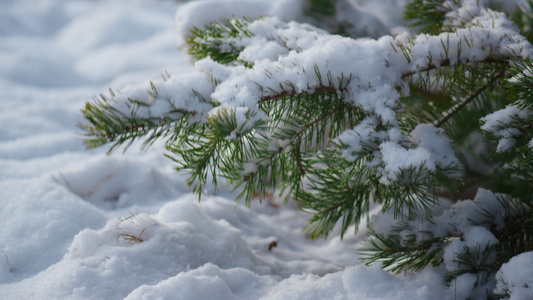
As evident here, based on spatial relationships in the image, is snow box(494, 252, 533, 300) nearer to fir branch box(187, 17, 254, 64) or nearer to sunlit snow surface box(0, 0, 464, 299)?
sunlit snow surface box(0, 0, 464, 299)

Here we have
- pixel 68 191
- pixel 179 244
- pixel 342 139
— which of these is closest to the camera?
pixel 342 139

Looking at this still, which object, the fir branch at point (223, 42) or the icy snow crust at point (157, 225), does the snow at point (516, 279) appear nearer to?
the icy snow crust at point (157, 225)

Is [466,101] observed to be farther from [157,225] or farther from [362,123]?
[157,225]

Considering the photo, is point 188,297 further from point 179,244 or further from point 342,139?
point 342,139

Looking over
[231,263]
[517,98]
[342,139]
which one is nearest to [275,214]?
[231,263]

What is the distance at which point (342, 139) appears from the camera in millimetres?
1271

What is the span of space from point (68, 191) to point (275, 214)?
1.30 m

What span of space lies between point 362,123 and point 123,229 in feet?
3.63

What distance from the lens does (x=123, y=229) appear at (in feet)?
5.67

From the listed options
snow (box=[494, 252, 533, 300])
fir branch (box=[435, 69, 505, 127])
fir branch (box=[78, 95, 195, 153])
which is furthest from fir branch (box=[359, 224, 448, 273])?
fir branch (box=[78, 95, 195, 153])

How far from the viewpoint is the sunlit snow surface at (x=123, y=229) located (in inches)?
58.4

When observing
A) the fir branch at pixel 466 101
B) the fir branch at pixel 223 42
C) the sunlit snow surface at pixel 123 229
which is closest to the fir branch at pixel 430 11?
the fir branch at pixel 466 101

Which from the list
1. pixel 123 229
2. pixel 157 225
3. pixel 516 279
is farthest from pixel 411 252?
pixel 123 229

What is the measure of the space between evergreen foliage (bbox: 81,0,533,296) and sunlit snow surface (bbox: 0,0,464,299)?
0.24 meters
